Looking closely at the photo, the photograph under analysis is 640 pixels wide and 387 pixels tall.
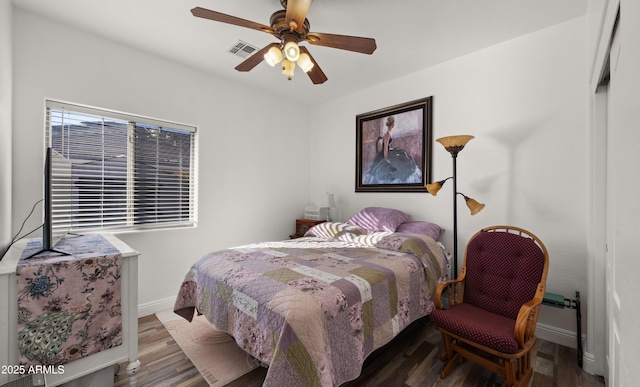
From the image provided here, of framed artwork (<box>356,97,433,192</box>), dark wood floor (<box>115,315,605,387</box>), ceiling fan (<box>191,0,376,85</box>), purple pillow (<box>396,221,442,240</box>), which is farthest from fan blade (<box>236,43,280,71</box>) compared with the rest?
dark wood floor (<box>115,315,605,387</box>)

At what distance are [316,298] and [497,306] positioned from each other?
4.96ft

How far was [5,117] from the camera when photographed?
6.22 feet

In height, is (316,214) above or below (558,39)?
below

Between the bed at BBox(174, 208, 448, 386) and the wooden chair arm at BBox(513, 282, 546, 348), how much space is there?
697mm

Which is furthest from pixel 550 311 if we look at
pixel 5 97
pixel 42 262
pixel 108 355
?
pixel 5 97

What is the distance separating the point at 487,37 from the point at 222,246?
379cm

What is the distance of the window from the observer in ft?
8.09

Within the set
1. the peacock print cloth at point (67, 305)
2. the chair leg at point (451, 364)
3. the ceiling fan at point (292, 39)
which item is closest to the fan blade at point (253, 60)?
the ceiling fan at point (292, 39)

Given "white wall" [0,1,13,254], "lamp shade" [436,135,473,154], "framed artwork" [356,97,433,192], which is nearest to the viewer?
"white wall" [0,1,13,254]

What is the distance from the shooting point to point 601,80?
1777 millimetres

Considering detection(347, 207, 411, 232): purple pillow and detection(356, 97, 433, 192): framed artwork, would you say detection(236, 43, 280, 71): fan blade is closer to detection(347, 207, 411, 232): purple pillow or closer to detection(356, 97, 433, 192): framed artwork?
detection(356, 97, 433, 192): framed artwork

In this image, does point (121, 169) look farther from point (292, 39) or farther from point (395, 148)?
point (395, 148)

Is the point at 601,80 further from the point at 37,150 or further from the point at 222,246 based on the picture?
the point at 37,150

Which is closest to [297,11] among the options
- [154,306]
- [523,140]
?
[523,140]
